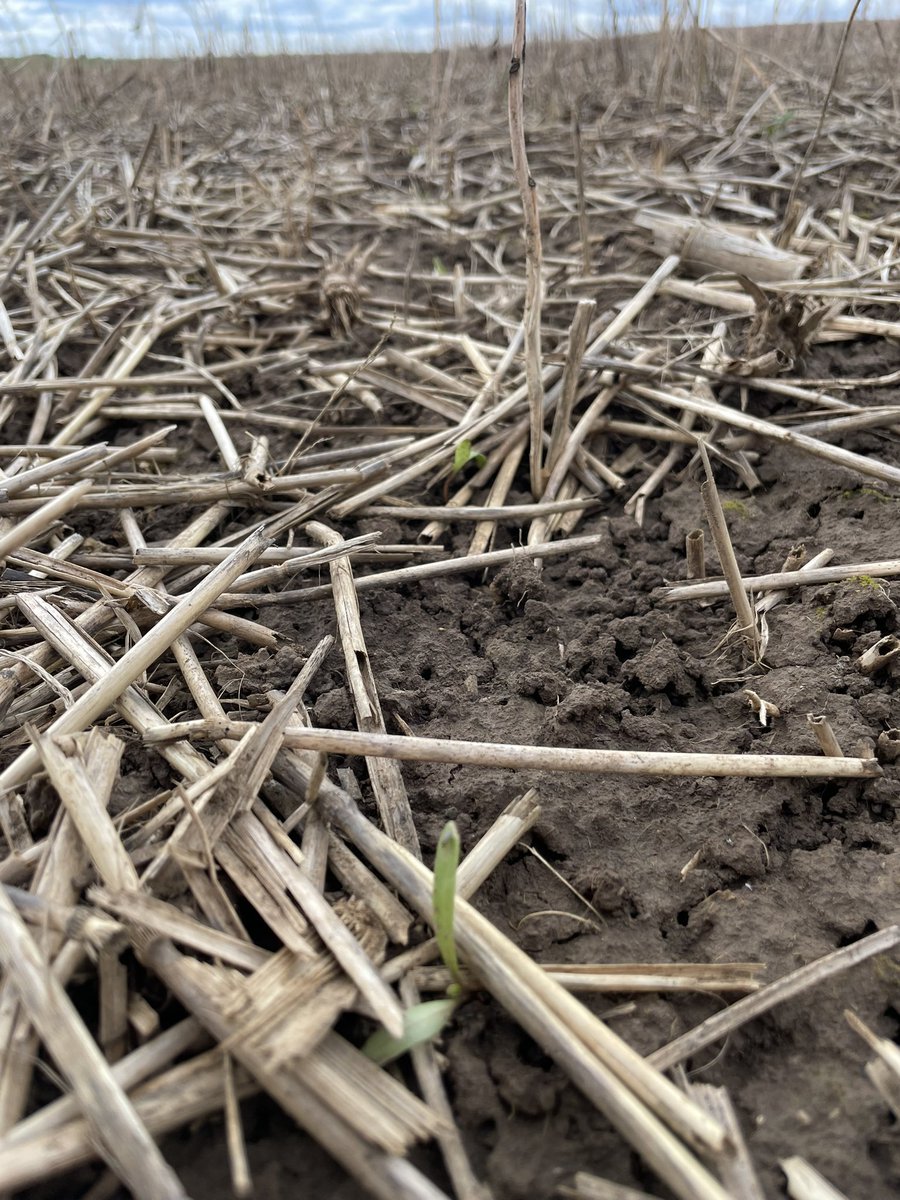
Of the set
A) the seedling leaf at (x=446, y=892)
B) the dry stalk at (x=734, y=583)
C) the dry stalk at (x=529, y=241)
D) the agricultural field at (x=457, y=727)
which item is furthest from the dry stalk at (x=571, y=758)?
the dry stalk at (x=529, y=241)

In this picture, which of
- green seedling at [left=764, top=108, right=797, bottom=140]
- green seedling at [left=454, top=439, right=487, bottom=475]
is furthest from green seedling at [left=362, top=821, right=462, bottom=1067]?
green seedling at [left=764, top=108, right=797, bottom=140]

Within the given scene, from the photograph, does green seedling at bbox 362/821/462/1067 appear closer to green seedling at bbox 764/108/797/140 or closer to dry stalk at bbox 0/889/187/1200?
dry stalk at bbox 0/889/187/1200

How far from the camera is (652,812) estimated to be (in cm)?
177

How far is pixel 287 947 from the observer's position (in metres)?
1.36

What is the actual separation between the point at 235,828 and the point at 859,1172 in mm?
1140

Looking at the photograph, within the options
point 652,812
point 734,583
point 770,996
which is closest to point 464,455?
point 734,583

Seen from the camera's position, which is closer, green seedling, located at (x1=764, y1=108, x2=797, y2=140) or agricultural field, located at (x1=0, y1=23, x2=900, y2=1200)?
agricultural field, located at (x1=0, y1=23, x2=900, y2=1200)

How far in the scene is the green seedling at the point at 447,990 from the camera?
127cm

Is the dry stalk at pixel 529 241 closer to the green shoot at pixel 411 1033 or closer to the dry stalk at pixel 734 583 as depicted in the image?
the dry stalk at pixel 734 583

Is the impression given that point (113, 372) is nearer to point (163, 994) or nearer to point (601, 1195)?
point (163, 994)

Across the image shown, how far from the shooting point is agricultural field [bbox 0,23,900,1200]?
1.23m

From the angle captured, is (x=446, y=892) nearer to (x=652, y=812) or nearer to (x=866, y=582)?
(x=652, y=812)

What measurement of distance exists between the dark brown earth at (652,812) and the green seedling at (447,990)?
56mm

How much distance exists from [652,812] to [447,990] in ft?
2.03
